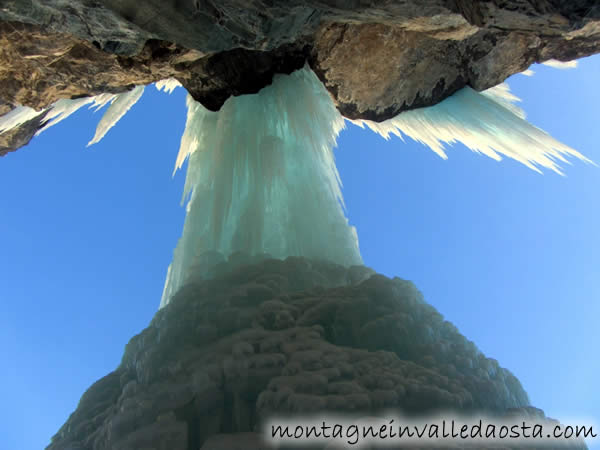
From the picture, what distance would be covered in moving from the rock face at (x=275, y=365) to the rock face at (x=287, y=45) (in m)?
1.50

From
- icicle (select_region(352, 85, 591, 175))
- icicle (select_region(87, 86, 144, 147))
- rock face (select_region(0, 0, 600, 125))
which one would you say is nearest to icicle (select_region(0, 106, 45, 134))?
rock face (select_region(0, 0, 600, 125))

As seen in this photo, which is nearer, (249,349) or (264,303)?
(249,349)

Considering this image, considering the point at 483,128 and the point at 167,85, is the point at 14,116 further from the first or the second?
the point at 483,128

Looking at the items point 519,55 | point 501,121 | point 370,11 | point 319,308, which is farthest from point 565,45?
point 319,308

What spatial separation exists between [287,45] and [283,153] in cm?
88

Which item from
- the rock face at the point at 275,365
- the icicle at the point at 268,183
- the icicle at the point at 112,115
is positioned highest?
the icicle at the point at 112,115

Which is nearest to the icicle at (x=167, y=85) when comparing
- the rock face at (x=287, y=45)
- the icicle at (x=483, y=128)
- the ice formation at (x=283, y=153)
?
the ice formation at (x=283, y=153)

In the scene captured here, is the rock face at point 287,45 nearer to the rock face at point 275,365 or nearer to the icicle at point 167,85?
the icicle at point 167,85

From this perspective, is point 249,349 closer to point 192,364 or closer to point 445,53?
point 192,364

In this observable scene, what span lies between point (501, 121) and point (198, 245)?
2981 mm

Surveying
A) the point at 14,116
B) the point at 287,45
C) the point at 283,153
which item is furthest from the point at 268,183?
the point at 14,116

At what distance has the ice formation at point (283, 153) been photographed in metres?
3.53

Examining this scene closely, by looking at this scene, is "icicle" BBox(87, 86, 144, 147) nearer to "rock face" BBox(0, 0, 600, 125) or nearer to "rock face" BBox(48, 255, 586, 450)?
"rock face" BBox(0, 0, 600, 125)

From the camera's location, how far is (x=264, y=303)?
108 inches
